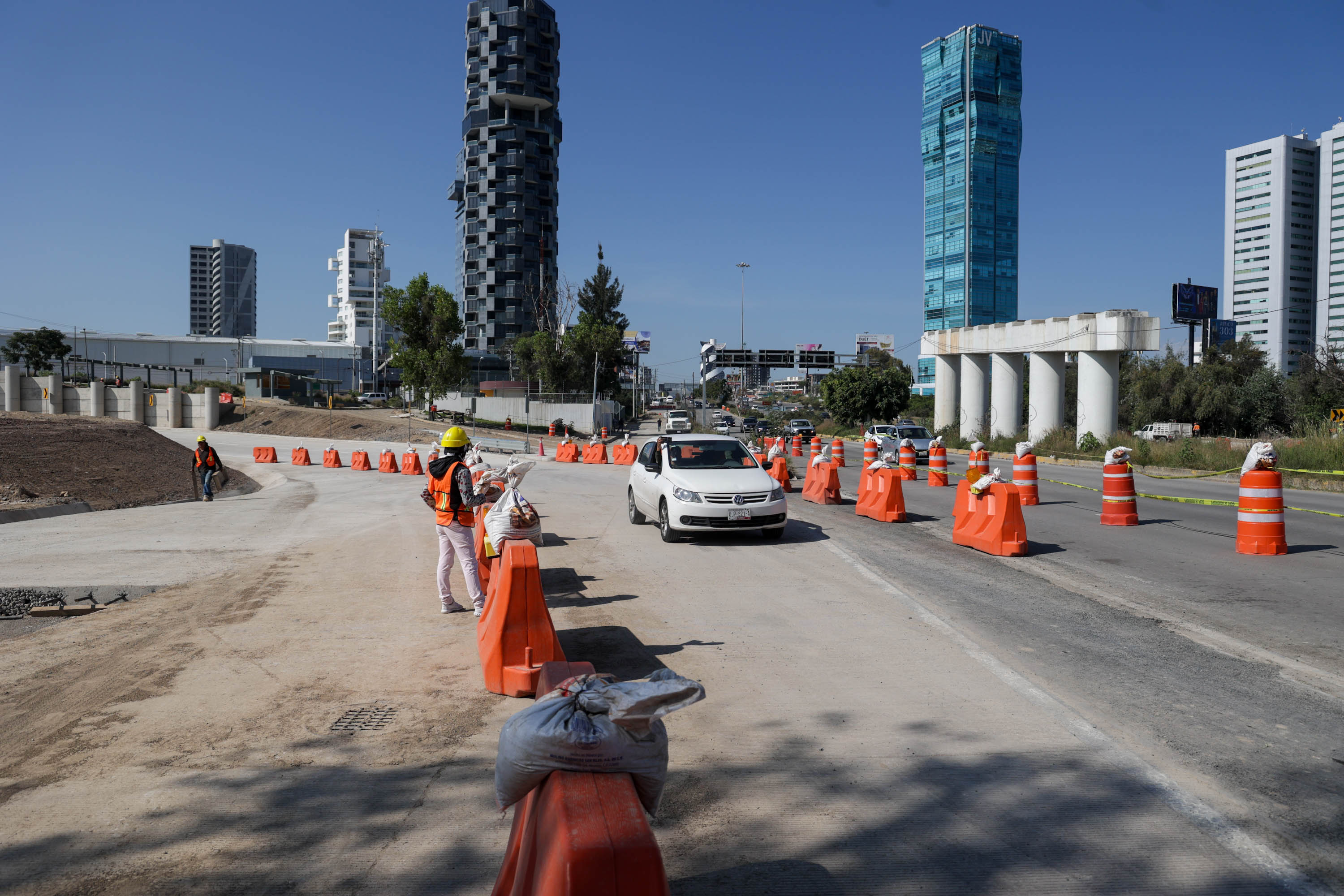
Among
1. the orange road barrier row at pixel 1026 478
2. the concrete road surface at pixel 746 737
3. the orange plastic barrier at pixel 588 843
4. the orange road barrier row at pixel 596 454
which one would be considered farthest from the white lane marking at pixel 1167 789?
the orange road barrier row at pixel 596 454

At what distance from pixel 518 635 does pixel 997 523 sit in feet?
25.8

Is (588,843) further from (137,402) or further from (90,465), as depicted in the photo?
(137,402)

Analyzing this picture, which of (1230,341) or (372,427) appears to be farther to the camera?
(1230,341)

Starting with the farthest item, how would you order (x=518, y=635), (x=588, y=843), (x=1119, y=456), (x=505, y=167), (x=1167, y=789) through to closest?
(x=505, y=167)
(x=1119, y=456)
(x=518, y=635)
(x=1167, y=789)
(x=588, y=843)

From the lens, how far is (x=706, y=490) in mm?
13016

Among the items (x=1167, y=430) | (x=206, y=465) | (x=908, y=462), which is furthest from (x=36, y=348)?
(x=1167, y=430)

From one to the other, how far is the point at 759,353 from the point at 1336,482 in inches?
2922

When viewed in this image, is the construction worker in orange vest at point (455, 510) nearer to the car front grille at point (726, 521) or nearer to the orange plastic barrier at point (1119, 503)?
the car front grille at point (726, 521)

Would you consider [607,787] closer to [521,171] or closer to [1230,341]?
[1230,341]

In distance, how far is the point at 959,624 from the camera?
7934 millimetres

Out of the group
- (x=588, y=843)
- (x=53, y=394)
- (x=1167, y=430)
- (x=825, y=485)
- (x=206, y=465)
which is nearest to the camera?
(x=588, y=843)

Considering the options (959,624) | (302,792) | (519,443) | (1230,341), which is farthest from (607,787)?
(1230,341)

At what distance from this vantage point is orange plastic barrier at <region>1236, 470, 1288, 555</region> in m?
11.5

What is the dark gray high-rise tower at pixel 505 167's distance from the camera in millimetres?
111500
